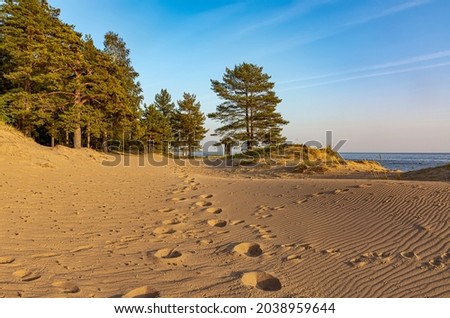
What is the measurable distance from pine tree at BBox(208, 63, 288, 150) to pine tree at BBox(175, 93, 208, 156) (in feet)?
30.5

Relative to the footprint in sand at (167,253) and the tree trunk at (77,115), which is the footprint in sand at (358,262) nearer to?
the footprint in sand at (167,253)

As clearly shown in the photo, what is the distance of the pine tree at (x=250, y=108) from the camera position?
97.8ft

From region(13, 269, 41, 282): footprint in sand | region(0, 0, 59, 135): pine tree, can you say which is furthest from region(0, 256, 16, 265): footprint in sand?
region(0, 0, 59, 135): pine tree

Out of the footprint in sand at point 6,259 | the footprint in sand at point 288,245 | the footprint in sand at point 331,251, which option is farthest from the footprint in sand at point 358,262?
the footprint in sand at point 6,259

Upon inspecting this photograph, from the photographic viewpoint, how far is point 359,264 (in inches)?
140

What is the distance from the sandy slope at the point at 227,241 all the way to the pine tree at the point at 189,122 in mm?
31347

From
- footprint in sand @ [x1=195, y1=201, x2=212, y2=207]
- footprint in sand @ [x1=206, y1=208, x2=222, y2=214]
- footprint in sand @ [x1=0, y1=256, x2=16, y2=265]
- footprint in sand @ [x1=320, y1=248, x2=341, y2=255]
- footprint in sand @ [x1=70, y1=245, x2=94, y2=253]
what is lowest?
footprint in sand @ [x1=70, y1=245, x2=94, y2=253]

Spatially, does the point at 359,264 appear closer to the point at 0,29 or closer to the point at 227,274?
the point at 227,274

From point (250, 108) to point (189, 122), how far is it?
11.5m

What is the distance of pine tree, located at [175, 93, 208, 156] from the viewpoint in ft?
128

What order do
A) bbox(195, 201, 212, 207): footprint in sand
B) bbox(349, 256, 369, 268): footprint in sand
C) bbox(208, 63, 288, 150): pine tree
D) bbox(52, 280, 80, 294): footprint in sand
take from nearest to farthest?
bbox(52, 280, 80, 294): footprint in sand < bbox(349, 256, 369, 268): footprint in sand < bbox(195, 201, 212, 207): footprint in sand < bbox(208, 63, 288, 150): pine tree

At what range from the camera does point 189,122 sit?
3884 cm

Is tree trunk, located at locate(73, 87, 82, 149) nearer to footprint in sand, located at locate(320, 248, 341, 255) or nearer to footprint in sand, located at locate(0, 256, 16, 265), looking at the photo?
footprint in sand, located at locate(0, 256, 16, 265)

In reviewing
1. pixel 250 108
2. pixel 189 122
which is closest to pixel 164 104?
pixel 189 122
